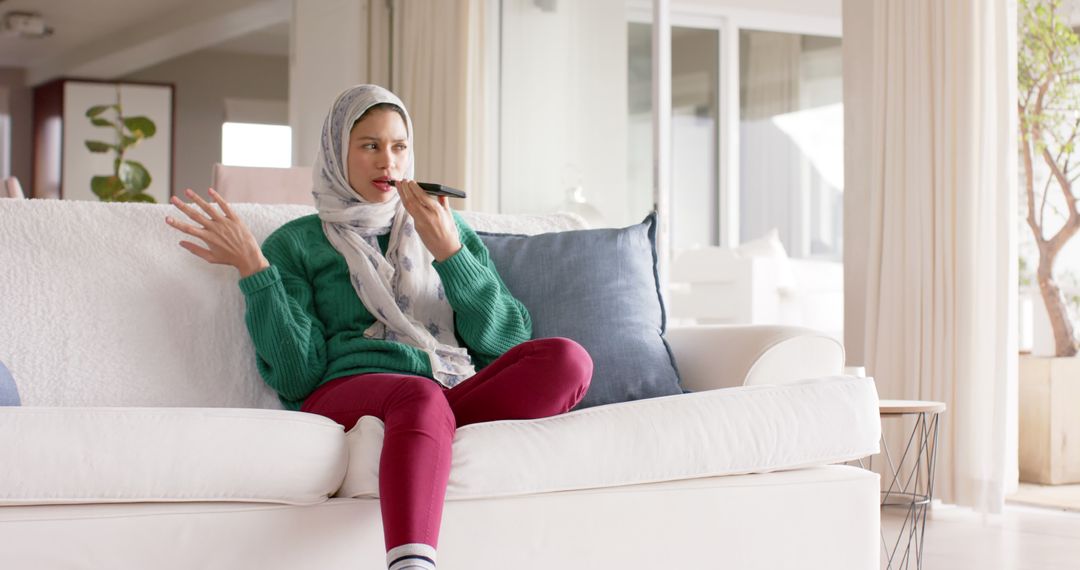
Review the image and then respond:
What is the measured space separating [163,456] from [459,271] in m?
0.71

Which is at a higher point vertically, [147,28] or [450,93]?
[147,28]

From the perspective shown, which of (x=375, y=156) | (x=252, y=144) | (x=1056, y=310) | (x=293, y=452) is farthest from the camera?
(x=252, y=144)

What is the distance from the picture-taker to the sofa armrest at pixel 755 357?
7.40 ft

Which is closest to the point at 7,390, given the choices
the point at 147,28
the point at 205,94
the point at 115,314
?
the point at 115,314

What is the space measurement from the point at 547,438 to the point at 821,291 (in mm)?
5729

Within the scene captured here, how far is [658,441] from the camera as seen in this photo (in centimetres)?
190

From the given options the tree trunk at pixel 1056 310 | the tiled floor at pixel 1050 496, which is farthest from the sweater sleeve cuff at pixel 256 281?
the tree trunk at pixel 1056 310

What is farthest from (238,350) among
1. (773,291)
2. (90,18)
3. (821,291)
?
(90,18)

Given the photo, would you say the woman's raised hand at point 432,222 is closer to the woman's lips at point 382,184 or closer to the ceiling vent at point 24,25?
the woman's lips at point 382,184

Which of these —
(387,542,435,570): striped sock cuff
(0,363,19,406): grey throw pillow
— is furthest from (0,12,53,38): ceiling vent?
(387,542,435,570): striped sock cuff

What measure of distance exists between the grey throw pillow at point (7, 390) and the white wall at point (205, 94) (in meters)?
8.46

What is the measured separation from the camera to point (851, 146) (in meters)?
4.01

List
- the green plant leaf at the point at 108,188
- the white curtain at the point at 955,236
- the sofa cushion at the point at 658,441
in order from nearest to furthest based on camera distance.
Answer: the sofa cushion at the point at 658,441
the white curtain at the point at 955,236
the green plant leaf at the point at 108,188

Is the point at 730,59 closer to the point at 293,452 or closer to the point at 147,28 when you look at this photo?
the point at 147,28
